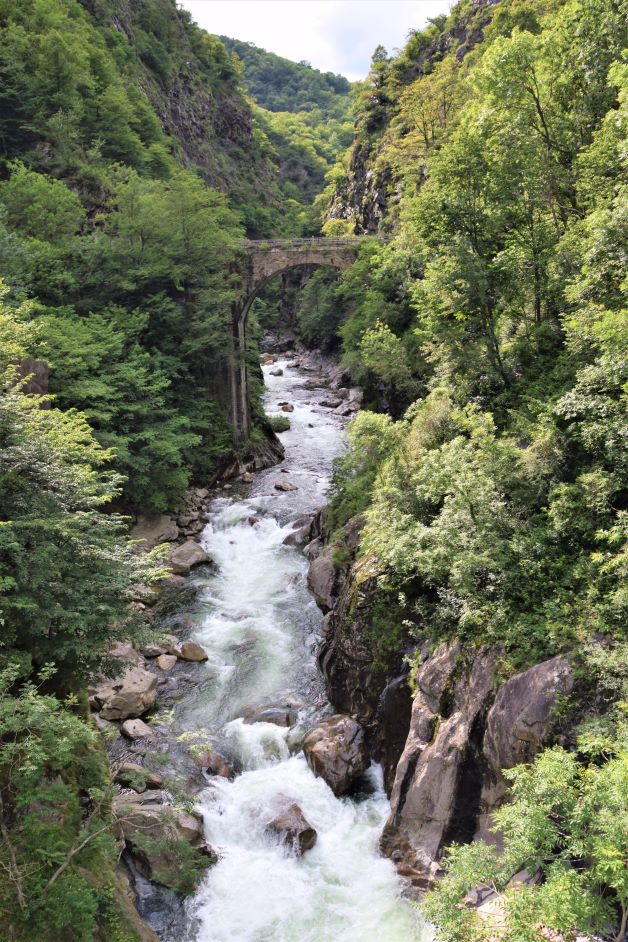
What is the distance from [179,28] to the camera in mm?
67062

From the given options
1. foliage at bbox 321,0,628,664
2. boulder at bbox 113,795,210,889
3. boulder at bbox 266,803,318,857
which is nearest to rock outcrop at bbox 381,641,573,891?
foliage at bbox 321,0,628,664

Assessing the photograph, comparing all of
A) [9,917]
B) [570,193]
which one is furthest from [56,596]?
[570,193]

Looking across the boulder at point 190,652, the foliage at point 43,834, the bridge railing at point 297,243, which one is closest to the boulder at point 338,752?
the boulder at point 190,652

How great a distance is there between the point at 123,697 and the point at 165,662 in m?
2.03

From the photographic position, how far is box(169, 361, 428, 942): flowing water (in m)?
9.67

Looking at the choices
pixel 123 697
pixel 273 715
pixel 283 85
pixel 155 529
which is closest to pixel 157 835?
pixel 273 715

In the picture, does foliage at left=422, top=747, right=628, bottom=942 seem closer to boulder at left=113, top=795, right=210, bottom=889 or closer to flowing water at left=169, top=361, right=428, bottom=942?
flowing water at left=169, top=361, right=428, bottom=942

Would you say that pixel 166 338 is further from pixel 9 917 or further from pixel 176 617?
pixel 9 917

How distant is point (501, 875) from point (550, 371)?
36.9ft

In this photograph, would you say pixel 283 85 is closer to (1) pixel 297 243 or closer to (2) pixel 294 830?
(1) pixel 297 243

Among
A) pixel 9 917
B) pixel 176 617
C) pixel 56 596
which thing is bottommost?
pixel 176 617

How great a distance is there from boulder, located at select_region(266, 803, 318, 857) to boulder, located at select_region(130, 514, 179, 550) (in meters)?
13.1

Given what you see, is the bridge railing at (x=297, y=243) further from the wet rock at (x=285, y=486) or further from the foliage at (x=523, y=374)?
the foliage at (x=523, y=374)

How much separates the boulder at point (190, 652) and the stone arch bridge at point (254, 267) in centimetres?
1604
